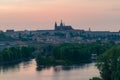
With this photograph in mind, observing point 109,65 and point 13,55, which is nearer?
point 109,65

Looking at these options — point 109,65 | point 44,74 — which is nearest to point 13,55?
point 44,74

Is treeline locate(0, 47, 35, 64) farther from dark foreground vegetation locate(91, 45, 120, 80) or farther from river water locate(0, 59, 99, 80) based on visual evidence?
dark foreground vegetation locate(91, 45, 120, 80)

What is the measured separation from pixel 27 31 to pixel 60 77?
3956 inches

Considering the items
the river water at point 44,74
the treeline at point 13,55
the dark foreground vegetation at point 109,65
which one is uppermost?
the dark foreground vegetation at point 109,65

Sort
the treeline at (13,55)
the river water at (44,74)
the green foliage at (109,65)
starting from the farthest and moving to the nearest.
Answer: the treeline at (13,55), the river water at (44,74), the green foliage at (109,65)

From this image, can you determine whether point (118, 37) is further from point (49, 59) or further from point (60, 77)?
point (60, 77)

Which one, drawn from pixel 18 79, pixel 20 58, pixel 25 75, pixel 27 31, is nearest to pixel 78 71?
pixel 25 75

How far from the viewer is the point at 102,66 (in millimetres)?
20688

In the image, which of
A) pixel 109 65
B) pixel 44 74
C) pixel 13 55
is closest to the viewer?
pixel 109 65

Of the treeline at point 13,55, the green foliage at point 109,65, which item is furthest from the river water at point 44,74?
the green foliage at point 109,65

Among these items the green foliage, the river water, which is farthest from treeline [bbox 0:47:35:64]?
the green foliage

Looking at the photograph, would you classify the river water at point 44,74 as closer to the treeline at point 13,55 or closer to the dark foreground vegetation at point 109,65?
the treeline at point 13,55

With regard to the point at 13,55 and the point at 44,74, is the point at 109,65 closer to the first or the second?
the point at 44,74

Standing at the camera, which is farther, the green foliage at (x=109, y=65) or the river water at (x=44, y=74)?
the river water at (x=44, y=74)
